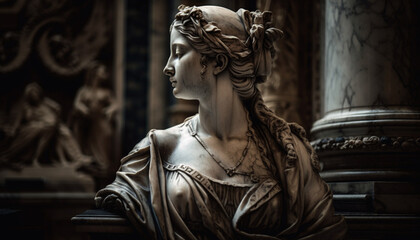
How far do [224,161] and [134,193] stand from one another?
53 cm

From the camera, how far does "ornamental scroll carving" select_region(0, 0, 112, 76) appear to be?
10.5 metres

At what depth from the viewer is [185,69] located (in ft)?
13.8

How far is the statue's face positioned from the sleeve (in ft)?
1.18

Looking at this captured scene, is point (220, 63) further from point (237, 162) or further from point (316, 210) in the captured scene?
point (316, 210)

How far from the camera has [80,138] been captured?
33.8 ft

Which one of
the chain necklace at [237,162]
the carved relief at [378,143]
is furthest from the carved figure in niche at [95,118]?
the chain necklace at [237,162]

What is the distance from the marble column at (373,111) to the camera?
5.22m

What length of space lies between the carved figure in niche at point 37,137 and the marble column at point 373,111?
5.20m

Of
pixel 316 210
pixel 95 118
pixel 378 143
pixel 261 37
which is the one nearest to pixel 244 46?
pixel 261 37

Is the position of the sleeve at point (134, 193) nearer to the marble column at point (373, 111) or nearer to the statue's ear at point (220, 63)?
the statue's ear at point (220, 63)

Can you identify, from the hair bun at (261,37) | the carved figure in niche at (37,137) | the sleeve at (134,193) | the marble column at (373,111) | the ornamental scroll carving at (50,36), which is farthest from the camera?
the ornamental scroll carving at (50,36)

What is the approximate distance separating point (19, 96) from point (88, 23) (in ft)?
4.60

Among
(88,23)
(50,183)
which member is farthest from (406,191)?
(88,23)

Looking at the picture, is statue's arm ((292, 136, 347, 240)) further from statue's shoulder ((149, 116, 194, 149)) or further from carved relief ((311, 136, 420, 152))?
carved relief ((311, 136, 420, 152))
